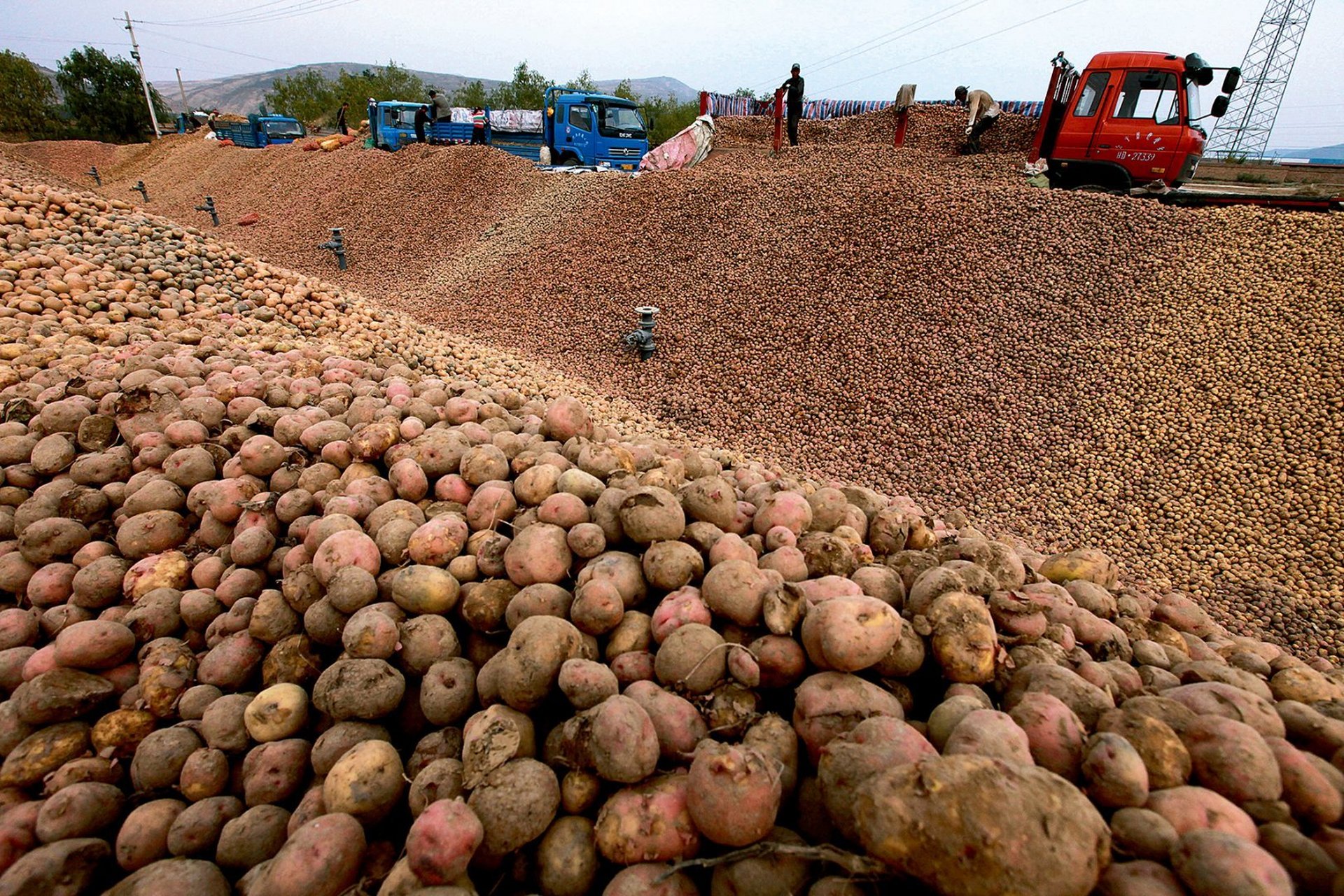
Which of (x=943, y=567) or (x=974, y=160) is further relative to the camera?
(x=974, y=160)

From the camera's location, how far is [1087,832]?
4.11 feet

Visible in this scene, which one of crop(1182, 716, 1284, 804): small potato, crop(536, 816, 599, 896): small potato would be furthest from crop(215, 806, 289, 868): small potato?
crop(1182, 716, 1284, 804): small potato

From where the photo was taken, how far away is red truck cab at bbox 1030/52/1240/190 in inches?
370

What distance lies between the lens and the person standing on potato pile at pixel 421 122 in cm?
2031

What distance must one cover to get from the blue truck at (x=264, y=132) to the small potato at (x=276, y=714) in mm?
33766

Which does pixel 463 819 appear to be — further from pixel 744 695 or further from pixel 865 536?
pixel 865 536

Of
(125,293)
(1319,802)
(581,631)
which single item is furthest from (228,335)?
(1319,802)

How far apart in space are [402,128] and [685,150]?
13.1 meters

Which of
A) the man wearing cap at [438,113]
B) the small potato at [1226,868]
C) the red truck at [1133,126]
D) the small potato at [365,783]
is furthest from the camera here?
the man wearing cap at [438,113]

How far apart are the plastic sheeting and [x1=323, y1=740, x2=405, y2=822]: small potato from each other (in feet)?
53.2

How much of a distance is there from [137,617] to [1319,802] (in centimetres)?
407

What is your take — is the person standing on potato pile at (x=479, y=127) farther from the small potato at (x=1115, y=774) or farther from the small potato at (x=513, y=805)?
the small potato at (x=1115, y=774)

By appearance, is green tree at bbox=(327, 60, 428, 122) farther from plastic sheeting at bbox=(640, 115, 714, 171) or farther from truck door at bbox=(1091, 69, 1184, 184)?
truck door at bbox=(1091, 69, 1184, 184)

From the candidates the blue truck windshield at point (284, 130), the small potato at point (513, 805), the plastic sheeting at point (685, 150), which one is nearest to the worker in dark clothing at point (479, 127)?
the plastic sheeting at point (685, 150)
